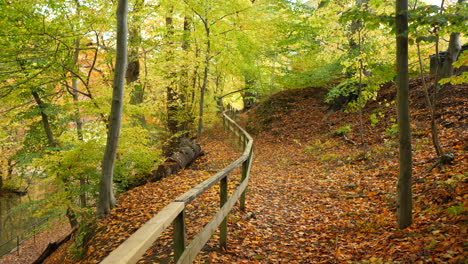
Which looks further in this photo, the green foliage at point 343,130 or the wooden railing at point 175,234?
the green foliage at point 343,130

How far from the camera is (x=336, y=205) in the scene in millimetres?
6395

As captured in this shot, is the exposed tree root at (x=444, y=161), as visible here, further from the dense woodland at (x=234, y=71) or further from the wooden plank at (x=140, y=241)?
the wooden plank at (x=140, y=241)

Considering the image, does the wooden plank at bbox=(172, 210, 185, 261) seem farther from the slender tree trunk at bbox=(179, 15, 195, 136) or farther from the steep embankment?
the slender tree trunk at bbox=(179, 15, 195, 136)

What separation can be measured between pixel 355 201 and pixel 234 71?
14.0m

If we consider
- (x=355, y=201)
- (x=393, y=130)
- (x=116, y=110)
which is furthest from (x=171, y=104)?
(x=355, y=201)

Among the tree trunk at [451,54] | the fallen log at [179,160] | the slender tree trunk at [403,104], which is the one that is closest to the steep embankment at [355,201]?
the slender tree trunk at [403,104]

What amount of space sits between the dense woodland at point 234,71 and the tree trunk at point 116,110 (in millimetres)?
26

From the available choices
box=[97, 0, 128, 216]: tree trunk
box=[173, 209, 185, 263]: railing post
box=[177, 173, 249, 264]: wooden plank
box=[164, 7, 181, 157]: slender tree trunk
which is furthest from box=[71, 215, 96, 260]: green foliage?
box=[164, 7, 181, 157]: slender tree trunk

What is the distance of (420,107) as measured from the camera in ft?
36.6

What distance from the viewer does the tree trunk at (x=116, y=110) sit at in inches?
247

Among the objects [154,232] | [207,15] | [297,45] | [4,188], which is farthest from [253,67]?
[4,188]

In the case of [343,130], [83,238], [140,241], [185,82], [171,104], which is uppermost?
[185,82]

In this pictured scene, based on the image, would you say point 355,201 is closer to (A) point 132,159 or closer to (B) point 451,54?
(A) point 132,159

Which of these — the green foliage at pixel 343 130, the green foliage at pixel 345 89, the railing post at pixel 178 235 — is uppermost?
the green foliage at pixel 345 89
